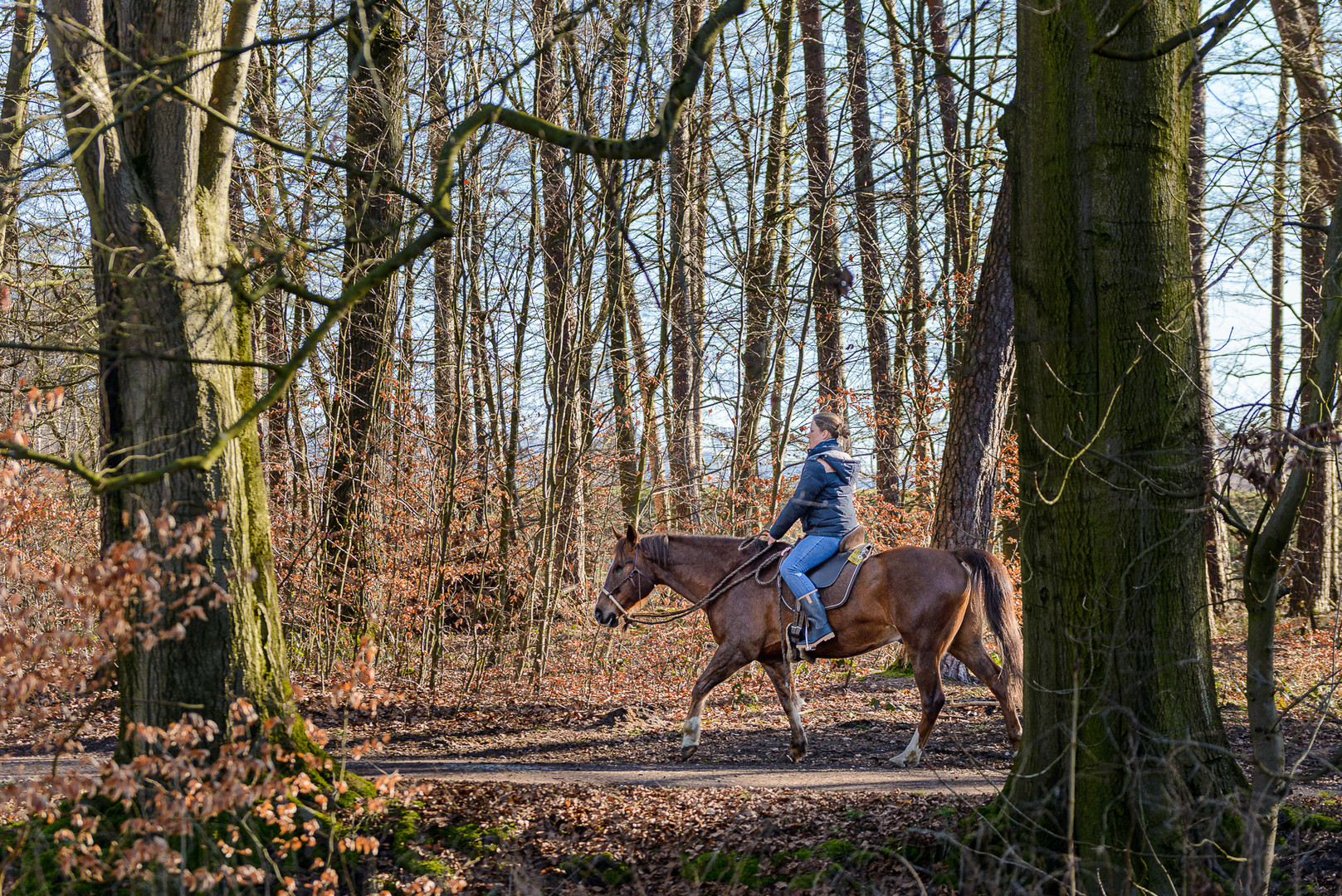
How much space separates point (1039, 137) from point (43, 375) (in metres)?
9.71

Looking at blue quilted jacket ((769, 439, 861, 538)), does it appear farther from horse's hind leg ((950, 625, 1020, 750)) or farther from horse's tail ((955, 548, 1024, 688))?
horse's hind leg ((950, 625, 1020, 750))

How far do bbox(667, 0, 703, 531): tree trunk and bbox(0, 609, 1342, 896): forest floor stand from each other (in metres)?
2.36

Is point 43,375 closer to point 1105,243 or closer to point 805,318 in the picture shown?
point 805,318

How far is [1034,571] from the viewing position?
203 inches

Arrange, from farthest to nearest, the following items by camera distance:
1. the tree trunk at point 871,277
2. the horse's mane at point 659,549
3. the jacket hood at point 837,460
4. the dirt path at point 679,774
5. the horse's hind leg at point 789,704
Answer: the tree trunk at point 871,277 → the horse's mane at point 659,549 → the jacket hood at point 837,460 → the horse's hind leg at point 789,704 → the dirt path at point 679,774

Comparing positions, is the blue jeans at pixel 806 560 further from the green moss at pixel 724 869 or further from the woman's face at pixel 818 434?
the green moss at pixel 724 869

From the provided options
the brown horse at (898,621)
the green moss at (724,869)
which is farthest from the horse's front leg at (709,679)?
the green moss at (724,869)

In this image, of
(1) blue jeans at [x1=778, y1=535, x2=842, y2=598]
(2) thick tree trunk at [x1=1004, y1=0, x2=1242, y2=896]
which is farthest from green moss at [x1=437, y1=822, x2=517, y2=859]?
(1) blue jeans at [x1=778, y1=535, x2=842, y2=598]

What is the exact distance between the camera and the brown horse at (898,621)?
839 centimetres

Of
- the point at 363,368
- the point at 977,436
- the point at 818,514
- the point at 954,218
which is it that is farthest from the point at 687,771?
the point at 954,218

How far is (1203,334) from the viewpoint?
535 inches

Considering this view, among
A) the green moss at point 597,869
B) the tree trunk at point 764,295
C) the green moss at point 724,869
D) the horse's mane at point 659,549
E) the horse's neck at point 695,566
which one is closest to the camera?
the green moss at point 724,869

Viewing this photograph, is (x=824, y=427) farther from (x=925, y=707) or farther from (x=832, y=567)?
(x=925, y=707)

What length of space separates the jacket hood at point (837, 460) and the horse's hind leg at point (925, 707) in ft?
5.57
